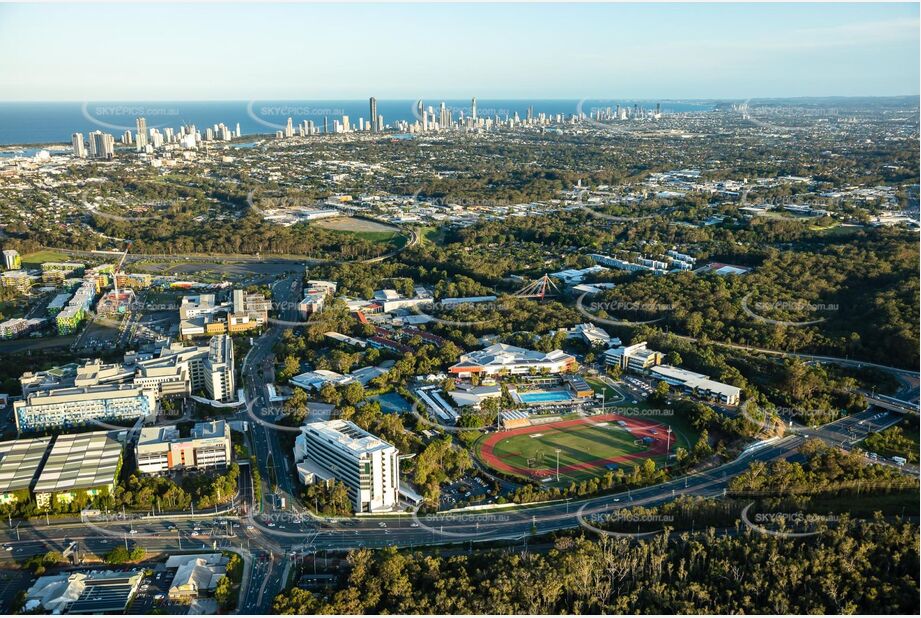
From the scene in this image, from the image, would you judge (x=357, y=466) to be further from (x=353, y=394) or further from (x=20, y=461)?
(x=20, y=461)

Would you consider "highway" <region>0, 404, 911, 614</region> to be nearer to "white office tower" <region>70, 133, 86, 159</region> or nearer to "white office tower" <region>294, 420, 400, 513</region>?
"white office tower" <region>294, 420, 400, 513</region>

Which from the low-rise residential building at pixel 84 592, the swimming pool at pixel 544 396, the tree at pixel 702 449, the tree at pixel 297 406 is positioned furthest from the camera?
the swimming pool at pixel 544 396

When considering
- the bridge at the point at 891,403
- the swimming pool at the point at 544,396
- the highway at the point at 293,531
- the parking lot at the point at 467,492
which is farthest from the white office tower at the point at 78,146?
the bridge at the point at 891,403

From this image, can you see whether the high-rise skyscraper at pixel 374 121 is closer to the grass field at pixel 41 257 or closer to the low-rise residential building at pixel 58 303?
the grass field at pixel 41 257

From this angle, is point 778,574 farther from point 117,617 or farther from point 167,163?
point 167,163

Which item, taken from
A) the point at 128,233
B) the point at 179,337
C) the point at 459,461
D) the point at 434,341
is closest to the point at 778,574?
the point at 459,461

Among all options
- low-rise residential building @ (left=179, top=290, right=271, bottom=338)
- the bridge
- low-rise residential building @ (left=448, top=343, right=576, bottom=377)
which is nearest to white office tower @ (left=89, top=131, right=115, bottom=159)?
low-rise residential building @ (left=179, top=290, right=271, bottom=338)
